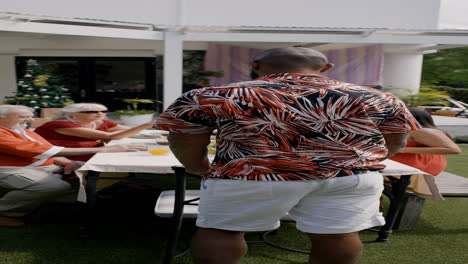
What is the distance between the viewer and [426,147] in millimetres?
3232

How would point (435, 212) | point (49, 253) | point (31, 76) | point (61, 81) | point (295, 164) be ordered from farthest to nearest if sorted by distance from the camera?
point (61, 81), point (31, 76), point (435, 212), point (49, 253), point (295, 164)

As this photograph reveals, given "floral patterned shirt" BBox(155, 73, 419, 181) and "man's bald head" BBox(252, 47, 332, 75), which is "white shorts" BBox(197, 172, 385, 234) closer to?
"floral patterned shirt" BBox(155, 73, 419, 181)

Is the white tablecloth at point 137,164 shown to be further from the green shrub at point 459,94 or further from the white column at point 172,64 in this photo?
the green shrub at point 459,94

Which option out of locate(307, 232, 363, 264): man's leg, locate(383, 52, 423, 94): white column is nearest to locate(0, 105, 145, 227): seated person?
locate(307, 232, 363, 264): man's leg

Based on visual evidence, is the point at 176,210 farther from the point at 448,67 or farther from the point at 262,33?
the point at 448,67

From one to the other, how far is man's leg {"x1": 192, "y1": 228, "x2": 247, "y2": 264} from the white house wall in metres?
7.15

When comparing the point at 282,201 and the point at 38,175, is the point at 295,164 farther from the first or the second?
the point at 38,175

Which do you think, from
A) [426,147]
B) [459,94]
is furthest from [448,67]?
[426,147]

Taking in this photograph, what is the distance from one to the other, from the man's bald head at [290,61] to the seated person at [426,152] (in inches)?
85.5

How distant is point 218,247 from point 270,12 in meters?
7.62

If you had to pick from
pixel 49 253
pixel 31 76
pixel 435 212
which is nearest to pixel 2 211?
pixel 49 253

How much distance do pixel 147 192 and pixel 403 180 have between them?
8.06 feet

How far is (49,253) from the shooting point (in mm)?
2607

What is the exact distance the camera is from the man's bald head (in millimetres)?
1276
